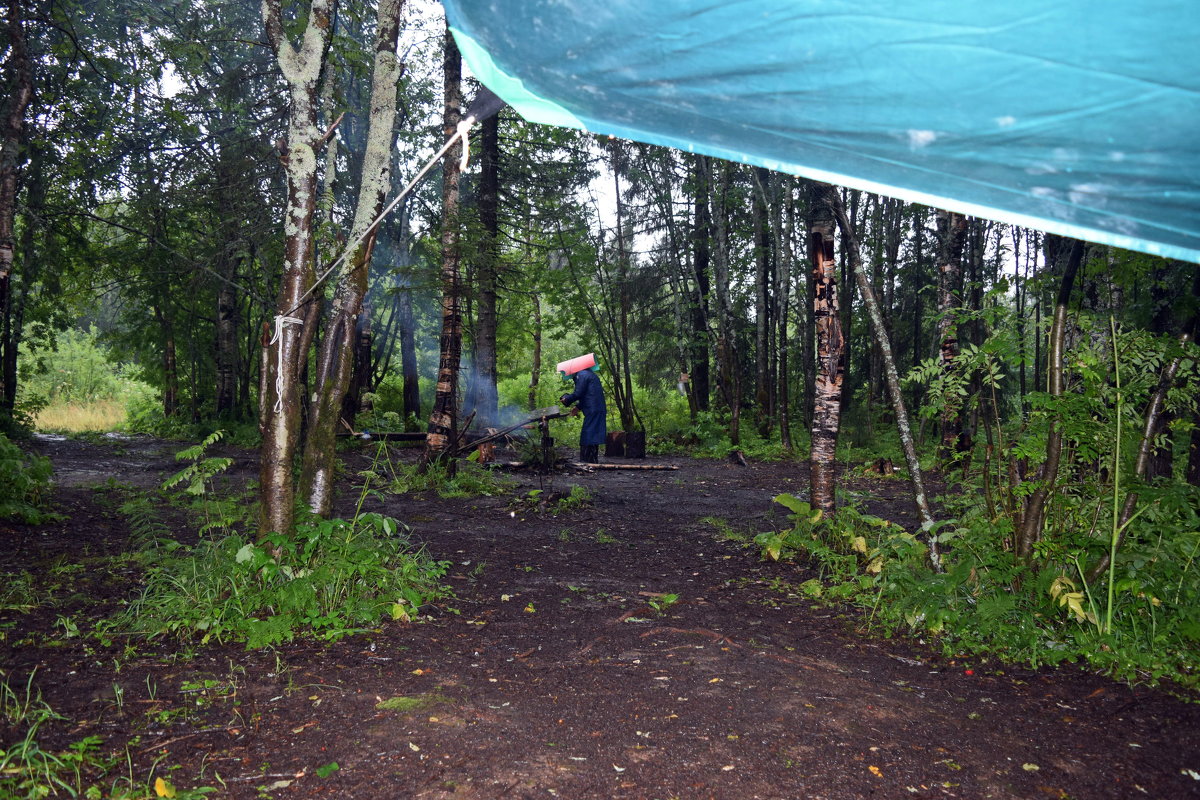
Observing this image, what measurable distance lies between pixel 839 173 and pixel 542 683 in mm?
2747

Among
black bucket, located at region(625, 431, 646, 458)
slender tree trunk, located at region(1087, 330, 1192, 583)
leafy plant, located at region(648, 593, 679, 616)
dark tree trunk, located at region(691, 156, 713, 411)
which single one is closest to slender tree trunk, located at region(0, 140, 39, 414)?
black bucket, located at region(625, 431, 646, 458)

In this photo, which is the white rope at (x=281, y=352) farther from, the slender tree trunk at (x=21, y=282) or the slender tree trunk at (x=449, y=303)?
the slender tree trunk at (x=21, y=282)

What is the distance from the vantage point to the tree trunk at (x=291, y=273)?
433 cm

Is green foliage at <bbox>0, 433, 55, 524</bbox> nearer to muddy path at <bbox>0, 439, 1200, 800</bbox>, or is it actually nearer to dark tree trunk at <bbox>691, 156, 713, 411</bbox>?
muddy path at <bbox>0, 439, 1200, 800</bbox>

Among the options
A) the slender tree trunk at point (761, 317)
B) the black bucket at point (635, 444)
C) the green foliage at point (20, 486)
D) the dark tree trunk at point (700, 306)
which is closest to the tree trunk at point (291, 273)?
the green foliage at point (20, 486)

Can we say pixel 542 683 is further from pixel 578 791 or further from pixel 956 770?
pixel 956 770

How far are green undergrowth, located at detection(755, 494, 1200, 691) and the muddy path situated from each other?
0.19 m

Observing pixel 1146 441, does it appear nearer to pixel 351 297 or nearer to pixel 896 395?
pixel 896 395

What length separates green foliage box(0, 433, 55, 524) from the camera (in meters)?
6.01

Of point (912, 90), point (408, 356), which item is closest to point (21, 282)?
point (408, 356)

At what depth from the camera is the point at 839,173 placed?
1.88m

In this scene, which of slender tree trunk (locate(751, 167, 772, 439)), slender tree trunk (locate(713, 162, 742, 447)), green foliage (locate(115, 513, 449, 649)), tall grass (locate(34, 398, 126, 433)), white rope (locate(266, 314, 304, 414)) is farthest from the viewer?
tall grass (locate(34, 398, 126, 433))

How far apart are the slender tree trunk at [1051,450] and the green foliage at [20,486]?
775cm

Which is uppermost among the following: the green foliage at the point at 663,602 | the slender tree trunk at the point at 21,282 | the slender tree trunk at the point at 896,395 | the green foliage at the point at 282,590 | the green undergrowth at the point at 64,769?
the slender tree trunk at the point at 21,282
